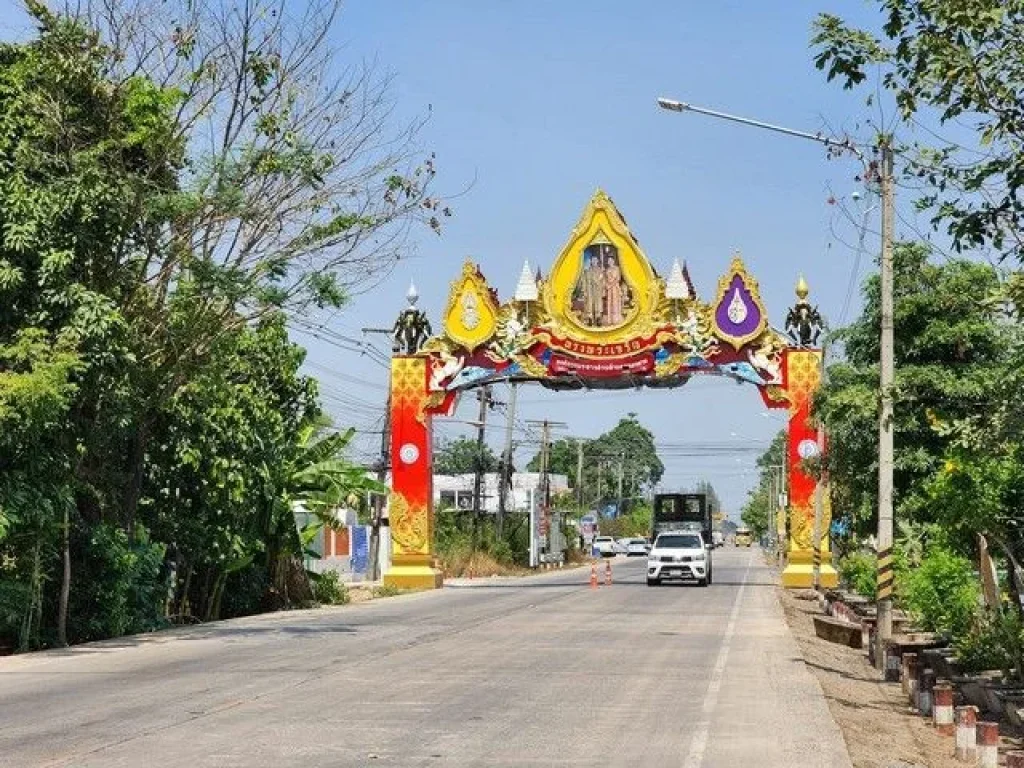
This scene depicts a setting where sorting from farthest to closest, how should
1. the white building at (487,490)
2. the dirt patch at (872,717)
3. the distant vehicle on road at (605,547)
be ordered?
the distant vehicle on road at (605,547), the white building at (487,490), the dirt patch at (872,717)

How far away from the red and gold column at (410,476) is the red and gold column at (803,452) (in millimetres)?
11351

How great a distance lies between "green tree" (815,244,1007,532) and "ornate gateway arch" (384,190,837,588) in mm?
16724

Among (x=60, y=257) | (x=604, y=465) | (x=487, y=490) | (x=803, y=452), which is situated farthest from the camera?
(x=604, y=465)

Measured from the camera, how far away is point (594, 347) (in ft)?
152

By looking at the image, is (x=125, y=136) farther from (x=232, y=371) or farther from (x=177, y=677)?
(x=177, y=677)

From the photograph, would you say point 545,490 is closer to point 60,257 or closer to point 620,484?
point 60,257

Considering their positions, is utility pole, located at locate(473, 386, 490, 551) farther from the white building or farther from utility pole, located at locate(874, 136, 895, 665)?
utility pole, located at locate(874, 136, 895, 665)

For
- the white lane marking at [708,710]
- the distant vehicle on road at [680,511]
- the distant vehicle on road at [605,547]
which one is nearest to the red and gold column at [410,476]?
the distant vehicle on road at [680,511]

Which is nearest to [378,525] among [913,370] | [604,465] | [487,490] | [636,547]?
[913,370]

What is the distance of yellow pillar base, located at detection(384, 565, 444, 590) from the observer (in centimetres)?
4825

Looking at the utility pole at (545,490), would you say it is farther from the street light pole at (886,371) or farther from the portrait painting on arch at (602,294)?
the street light pole at (886,371)

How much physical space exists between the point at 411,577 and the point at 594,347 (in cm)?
940

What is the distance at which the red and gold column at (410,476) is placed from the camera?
48.2 m

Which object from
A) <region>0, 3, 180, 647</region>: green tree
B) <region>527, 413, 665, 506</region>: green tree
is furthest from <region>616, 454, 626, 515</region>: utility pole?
<region>0, 3, 180, 647</region>: green tree
